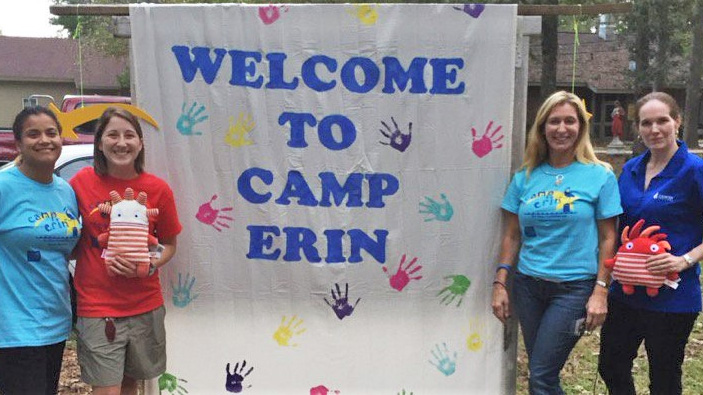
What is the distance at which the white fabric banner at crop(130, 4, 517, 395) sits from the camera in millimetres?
3338

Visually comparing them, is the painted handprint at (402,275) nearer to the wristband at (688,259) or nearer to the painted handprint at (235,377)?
the painted handprint at (235,377)

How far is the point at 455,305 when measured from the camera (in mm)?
3508

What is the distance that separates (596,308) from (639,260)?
0.93ft

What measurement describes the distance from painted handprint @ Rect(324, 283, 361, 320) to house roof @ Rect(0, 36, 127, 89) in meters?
28.4

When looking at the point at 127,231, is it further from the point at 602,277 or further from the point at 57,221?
the point at 602,277

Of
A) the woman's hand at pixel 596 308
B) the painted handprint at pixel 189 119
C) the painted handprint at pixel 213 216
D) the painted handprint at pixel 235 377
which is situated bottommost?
the painted handprint at pixel 235 377

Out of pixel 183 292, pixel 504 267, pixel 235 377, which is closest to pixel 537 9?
pixel 504 267

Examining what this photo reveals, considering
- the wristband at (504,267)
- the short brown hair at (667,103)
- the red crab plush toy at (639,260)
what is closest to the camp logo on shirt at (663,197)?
the red crab plush toy at (639,260)

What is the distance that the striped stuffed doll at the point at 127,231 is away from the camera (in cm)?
274

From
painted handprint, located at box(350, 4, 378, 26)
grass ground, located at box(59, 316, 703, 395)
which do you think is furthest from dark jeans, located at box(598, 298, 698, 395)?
painted handprint, located at box(350, 4, 378, 26)

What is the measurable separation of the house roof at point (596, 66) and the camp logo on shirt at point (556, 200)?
2525cm

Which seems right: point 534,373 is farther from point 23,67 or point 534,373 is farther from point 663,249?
point 23,67

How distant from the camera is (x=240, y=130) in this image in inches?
134

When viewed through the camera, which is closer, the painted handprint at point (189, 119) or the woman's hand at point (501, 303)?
the woman's hand at point (501, 303)
